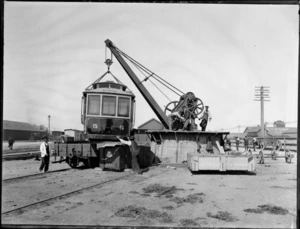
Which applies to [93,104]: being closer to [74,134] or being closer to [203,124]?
[74,134]

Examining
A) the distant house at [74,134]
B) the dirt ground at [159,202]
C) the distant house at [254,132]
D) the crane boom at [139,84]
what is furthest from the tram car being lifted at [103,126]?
the distant house at [254,132]

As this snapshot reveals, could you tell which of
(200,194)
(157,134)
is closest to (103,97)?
(157,134)

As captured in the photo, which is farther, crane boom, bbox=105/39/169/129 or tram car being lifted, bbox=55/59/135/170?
crane boom, bbox=105/39/169/129

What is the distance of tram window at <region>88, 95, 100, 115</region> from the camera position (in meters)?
11.5

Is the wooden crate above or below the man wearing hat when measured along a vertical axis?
below

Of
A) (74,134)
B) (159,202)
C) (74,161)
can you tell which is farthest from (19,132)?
(159,202)

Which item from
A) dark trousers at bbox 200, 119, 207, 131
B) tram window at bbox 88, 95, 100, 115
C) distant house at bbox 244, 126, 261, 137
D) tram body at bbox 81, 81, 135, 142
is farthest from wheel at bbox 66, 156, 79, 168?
distant house at bbox 244, 126, 261, 137

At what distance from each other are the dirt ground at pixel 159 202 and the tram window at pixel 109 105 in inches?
131

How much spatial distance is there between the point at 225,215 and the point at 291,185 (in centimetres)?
445

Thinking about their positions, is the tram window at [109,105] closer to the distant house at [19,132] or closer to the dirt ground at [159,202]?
the dirt ground at [159,202]

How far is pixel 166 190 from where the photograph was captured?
23.4 ft

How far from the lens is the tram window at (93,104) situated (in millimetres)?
11531

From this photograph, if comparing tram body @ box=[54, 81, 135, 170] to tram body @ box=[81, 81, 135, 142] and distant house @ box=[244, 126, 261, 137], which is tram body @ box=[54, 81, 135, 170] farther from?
distant house @ box=[244, 126, 261, 137]

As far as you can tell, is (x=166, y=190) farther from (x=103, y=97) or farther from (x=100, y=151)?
(x=103, y=97)
